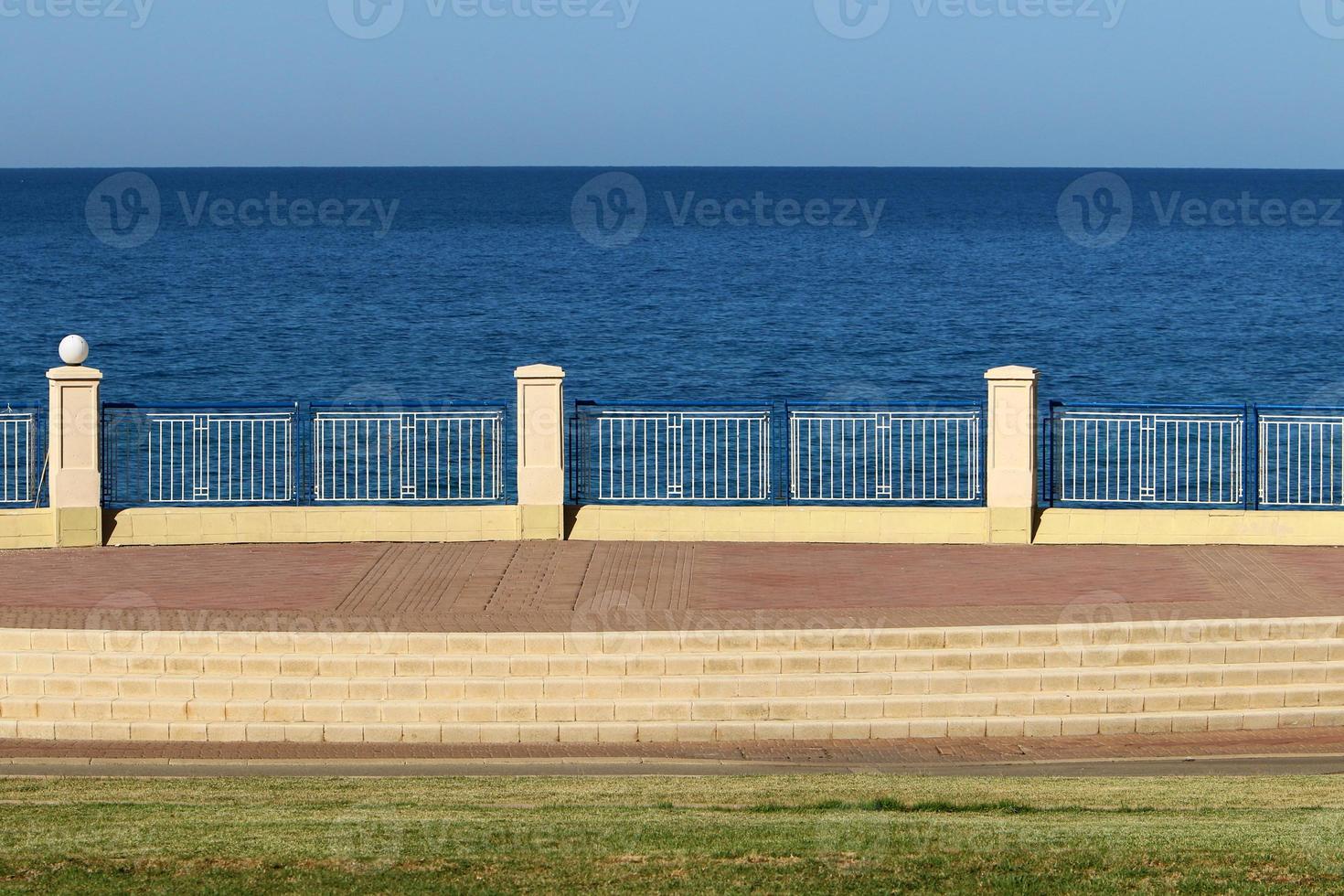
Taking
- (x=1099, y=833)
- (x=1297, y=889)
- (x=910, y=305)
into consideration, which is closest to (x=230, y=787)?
(x=1099, y=833)

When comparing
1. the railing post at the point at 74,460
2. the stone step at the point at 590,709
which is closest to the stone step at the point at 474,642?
the stone step at the point at 590,709

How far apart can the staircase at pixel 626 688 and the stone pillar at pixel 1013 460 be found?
4046mm

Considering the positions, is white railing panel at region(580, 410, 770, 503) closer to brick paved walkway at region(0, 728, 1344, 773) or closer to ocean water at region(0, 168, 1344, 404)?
brick paved walkway at region(0, 728, 1344, 773)

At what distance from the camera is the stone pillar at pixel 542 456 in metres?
18.1

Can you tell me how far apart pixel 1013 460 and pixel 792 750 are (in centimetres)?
613

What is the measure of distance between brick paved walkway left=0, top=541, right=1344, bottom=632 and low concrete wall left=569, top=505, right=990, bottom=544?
0.83 ft

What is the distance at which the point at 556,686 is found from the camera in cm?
1358

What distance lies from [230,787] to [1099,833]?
5494 mm

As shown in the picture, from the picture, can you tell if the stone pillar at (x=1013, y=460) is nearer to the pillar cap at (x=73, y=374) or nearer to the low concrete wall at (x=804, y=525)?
the low concrete wall at (x=804, y=525)

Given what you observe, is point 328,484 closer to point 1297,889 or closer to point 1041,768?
point 1041,768

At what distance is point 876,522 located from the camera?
59.4 feet

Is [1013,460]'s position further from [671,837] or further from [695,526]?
[671,837]

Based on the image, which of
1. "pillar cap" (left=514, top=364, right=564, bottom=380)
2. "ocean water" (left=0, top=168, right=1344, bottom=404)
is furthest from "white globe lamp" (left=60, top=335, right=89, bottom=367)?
"ocean water" (left=0, top=168, right=1344, bottom=404)

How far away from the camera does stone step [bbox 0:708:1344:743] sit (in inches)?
521
